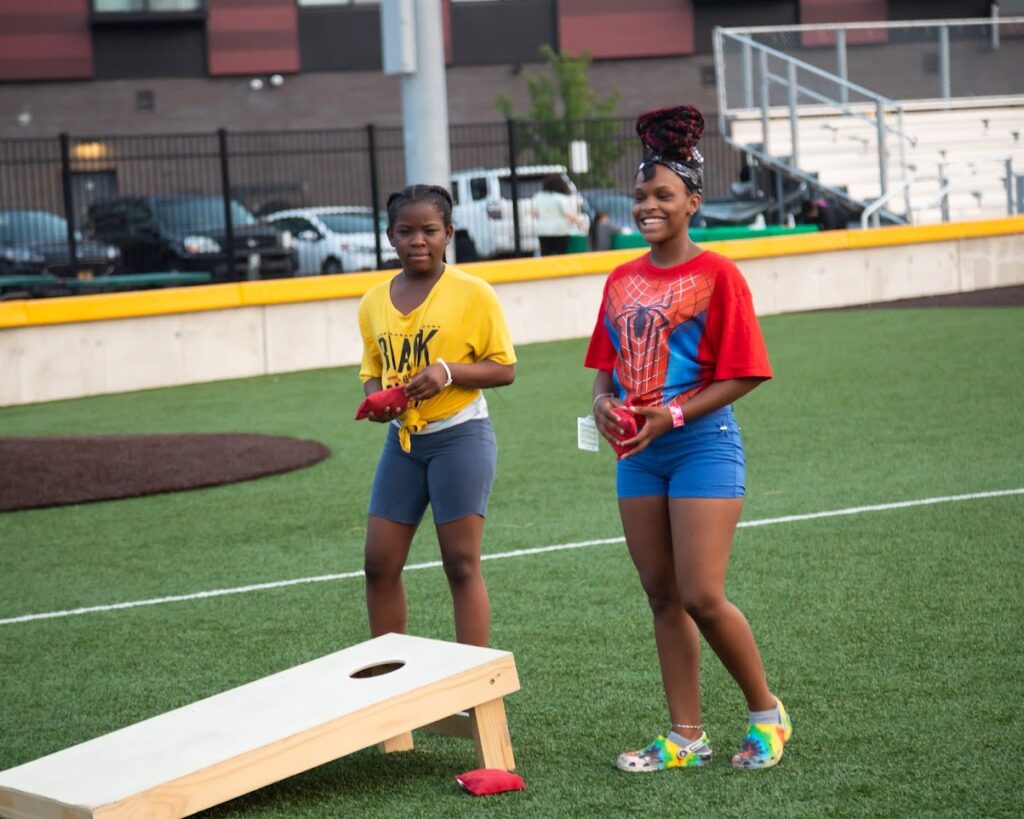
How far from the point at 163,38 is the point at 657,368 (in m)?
39.9

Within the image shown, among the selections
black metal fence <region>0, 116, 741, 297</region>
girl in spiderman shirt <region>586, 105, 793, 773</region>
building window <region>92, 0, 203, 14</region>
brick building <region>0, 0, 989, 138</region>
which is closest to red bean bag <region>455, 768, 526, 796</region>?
girl in spiderman shirt <region>586, 105, 793, 773</region>

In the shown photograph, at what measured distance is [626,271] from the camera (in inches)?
188

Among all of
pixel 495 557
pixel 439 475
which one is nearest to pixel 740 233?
pixel 495 557

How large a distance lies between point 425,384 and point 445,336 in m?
0.25

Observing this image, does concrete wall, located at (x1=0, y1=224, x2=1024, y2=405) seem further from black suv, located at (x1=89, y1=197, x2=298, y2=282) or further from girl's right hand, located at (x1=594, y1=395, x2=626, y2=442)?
girl's right hand, located at (x1=594, y1=395, x2=626, y2=442)

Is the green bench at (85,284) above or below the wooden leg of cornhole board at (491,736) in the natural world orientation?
above

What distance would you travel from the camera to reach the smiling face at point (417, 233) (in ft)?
16.9

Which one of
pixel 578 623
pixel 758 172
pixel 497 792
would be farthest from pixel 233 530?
pixel 758 172

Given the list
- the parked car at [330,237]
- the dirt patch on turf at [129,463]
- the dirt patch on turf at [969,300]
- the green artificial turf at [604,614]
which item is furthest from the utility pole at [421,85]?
the parked car at [330,237]

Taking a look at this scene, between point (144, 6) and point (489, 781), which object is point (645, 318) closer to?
point (489, 781)

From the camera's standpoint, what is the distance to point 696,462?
462 cm

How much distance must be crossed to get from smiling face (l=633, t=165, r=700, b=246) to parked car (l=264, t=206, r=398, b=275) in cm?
2214

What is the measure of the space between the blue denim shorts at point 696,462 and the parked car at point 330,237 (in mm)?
22192

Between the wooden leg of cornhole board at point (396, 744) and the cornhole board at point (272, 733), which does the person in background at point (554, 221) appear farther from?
the cornhole board at point (272, 733)
